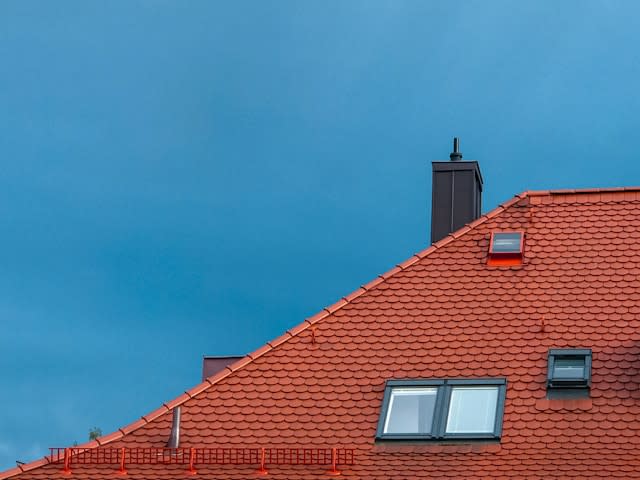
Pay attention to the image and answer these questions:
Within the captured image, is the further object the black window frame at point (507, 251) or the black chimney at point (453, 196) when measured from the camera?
the black chimney at point (453, 196)

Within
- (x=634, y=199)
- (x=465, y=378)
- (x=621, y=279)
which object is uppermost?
(x=634, y=199)

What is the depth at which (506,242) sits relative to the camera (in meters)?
26.0

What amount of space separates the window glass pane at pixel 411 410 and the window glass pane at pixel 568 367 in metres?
1.82

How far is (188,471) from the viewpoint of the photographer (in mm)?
22609

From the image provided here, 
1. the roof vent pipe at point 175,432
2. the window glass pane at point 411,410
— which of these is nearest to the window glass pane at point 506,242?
the window glass pane at point 411,410

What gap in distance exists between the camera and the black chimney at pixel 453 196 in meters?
29.2

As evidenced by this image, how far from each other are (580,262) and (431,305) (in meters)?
2.54

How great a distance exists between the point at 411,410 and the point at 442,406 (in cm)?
47

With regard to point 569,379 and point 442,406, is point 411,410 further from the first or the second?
point 569,379

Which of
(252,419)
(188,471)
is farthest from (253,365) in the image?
(188,471)

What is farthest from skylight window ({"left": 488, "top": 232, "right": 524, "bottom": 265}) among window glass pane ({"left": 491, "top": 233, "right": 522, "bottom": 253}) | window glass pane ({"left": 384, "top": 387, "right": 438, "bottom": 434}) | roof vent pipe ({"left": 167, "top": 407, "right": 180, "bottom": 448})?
roof vent pipe ({"left": 167, "top": 407, "right": 180, "bottom": 448})

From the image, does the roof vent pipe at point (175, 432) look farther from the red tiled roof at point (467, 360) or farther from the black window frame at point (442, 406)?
the black window frame at point (442, 406)

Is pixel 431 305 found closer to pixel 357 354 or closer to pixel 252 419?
pixel 357 354

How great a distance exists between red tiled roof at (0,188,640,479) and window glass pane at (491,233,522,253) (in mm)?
270
